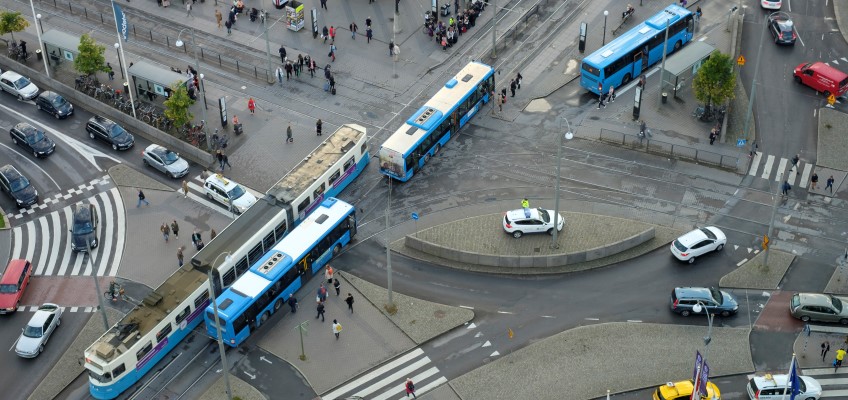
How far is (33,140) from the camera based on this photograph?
92.6 metres

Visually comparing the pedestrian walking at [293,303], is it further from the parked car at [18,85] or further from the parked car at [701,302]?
the parked car at [18,85]

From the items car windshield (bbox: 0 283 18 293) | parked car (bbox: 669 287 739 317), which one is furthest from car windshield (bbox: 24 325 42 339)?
parked car (bbox: 669 287 739 317)

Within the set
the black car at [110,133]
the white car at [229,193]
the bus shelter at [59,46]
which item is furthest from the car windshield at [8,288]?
the bus shelter at [59,46]

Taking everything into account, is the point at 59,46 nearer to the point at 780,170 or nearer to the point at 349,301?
the point at 349,301

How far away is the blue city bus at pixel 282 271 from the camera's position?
74.0 metres

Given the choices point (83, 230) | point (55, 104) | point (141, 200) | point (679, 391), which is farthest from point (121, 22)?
point (679, 391)

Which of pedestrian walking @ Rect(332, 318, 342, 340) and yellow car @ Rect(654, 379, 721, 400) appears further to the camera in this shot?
pedestrian walking @ Rect(332, 318, 342, 340)

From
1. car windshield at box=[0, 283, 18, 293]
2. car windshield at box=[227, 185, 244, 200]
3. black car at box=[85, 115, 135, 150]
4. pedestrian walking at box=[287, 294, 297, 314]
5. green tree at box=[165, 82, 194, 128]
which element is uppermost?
green tree at box=[165, 82, 194, 128]

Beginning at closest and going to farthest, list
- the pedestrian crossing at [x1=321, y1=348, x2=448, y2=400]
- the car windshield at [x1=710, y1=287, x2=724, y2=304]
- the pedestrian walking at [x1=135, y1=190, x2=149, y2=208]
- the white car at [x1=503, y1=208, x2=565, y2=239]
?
the pedestrian crossing at [x1=321, y1=348, x2=448, y2=400], the car windshield at [x1=710, y1=287, x2=724, y2=304], the white car at [x1=503, y1=208, x2=565, y2=239], the pedestrian walking at [x1=135, y1=190, x2=149, y2=208]

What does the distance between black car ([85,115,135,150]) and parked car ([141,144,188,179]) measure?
2.86 metres

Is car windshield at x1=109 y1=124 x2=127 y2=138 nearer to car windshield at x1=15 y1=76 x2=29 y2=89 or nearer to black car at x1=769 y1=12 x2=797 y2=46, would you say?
car windshield at x1=15 y1=76 x2=29 y2=89

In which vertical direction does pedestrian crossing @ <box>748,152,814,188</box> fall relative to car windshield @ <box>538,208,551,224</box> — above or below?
below

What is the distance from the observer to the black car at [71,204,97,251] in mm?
82562

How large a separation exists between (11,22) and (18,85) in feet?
21.9
